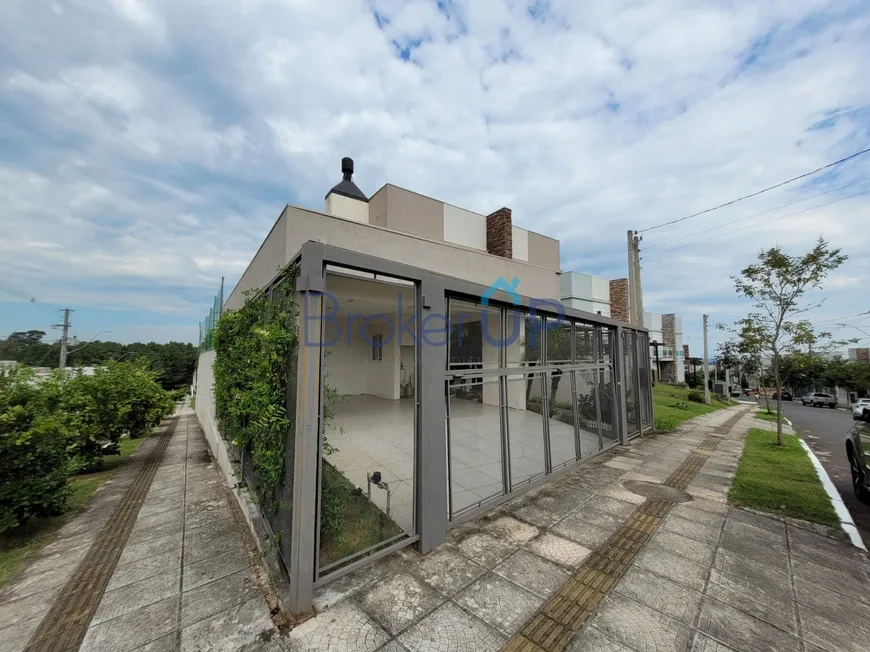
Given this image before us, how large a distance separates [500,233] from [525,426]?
7733 mm

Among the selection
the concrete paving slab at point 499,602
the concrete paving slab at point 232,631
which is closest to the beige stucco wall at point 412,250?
the concrete paving slab at point 232,631

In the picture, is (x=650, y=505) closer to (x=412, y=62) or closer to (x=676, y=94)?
(x=676, y=94)

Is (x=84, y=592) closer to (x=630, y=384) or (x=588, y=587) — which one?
(x=588, y=587)

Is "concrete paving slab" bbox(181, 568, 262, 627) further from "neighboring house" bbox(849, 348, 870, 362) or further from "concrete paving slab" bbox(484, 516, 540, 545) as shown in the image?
"neighboring house" bbox(849, 348, 870, 362)

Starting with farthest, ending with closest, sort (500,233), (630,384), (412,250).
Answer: (500,233)
(630,384)
(412,250)

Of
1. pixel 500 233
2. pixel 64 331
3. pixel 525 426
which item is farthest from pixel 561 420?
pixel 64 331

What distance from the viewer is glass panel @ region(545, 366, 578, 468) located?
493 cm

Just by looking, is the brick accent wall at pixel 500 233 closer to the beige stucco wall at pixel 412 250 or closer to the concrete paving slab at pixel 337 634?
the beige stucco wall at pixel 412 250

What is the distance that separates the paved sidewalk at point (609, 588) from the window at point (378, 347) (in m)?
1.79

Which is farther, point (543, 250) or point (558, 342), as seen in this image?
point (543, 250)

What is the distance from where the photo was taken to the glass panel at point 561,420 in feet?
16.2

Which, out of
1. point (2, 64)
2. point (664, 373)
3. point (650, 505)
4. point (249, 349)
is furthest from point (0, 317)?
point (664, 373)

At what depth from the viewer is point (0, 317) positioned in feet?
67.8

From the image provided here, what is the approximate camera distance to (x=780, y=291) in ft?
24.4
